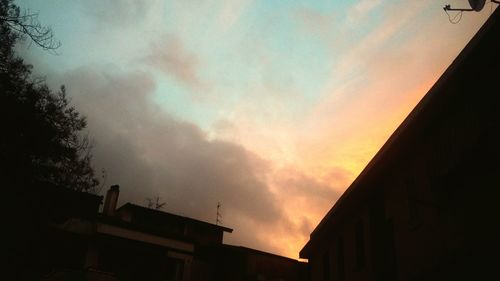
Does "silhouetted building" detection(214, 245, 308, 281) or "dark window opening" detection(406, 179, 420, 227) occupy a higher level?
"silhouetted building" detection(214, 245, 308, 281)

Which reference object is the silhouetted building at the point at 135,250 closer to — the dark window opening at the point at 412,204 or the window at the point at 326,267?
the window at the point at 326,267

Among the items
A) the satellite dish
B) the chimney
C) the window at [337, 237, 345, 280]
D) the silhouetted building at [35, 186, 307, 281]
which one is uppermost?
the chimney

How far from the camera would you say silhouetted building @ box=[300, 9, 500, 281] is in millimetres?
9000

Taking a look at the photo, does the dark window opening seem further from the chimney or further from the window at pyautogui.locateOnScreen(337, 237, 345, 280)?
the chimney

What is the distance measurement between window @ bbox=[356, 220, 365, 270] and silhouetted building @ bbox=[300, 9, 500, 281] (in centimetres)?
9

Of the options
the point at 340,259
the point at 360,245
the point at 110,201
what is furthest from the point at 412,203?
the point at 110,201

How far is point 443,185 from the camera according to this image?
10.5m

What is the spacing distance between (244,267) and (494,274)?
21121 mm

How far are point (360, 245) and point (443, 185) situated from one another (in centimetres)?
658

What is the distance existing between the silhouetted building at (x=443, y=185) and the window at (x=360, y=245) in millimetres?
89

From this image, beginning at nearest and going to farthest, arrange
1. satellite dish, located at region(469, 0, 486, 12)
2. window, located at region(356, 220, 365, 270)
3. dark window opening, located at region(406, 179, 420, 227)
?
satellite dish, located at region(469, 0, 486, 12) → dark window opening, located at region(406, 179, 420, 227) → window, located at region(356, 220, 365, 270)

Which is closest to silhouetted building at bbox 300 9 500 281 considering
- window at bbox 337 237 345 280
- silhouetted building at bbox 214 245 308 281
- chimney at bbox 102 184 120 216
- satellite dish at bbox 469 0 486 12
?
satellite dish at bbox 469 0 486 12

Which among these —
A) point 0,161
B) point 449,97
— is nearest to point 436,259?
point 449,97

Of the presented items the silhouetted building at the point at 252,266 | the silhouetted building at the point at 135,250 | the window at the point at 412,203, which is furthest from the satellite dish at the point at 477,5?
the silhouetted building at the point at 252,266
